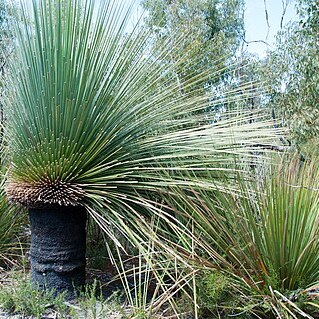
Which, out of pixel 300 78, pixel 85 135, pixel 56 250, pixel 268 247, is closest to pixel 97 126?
pixel 85 135

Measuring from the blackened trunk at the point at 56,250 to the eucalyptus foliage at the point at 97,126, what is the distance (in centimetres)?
13

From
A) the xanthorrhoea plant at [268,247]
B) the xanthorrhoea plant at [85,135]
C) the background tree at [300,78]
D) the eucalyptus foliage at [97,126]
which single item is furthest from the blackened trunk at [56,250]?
the background tree at [300,78]

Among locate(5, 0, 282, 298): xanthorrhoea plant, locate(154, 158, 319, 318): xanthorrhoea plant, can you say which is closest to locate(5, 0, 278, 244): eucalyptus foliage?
locate(5, 0, 282, 298): xanthorrhoea plant

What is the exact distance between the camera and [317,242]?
1.97 m

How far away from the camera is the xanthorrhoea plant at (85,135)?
2441mm

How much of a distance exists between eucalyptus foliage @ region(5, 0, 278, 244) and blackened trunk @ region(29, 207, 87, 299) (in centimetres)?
13

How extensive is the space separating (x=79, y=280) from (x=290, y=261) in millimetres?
1309

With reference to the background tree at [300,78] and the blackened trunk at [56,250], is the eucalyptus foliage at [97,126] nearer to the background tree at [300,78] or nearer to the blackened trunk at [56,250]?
the blackened trunk at [56,250]

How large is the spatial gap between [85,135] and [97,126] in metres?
0.10

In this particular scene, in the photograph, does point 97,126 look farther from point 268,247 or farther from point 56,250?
point 268,247

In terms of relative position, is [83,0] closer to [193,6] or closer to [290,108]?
[290,108]

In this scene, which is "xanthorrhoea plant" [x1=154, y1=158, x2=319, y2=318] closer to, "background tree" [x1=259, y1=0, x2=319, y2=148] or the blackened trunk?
the blackened trunk

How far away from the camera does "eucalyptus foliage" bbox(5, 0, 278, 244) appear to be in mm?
2439

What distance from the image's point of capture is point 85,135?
250 centimetres
